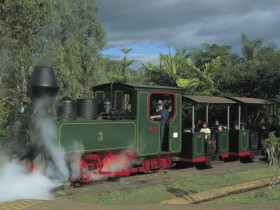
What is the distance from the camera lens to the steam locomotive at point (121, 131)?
28.1 feet

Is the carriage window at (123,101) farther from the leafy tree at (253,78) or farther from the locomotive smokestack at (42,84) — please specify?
the leafy tree at (253,78)

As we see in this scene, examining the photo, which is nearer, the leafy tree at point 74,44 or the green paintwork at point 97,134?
the green paintwork at point 97,134

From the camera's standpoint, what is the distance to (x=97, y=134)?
925 centimetres

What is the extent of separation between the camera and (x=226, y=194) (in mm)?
8273

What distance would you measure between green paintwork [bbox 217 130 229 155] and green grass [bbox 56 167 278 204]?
7.01 ft

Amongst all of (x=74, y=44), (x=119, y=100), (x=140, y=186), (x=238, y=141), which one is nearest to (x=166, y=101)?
(x=119, y=100)

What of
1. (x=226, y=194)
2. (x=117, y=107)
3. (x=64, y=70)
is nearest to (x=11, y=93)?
(x=64, y=70)

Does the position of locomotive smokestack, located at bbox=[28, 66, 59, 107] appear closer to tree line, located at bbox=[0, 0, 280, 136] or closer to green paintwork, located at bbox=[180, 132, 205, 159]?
green paintwork, located at bbox=[180, 132, 205, 159]

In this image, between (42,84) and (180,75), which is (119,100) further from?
(180,75)

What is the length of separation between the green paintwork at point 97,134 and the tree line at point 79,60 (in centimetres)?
590

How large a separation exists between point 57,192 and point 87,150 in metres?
1.17

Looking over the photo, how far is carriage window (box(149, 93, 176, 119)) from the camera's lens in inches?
429

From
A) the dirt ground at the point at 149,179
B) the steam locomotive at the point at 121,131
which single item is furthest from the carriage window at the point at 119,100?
the dirt ground at the point at 149,179

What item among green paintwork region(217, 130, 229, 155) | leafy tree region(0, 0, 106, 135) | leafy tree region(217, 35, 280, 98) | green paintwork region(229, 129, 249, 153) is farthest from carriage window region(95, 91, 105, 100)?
leafy tree region(217, 35, 280, 98)
